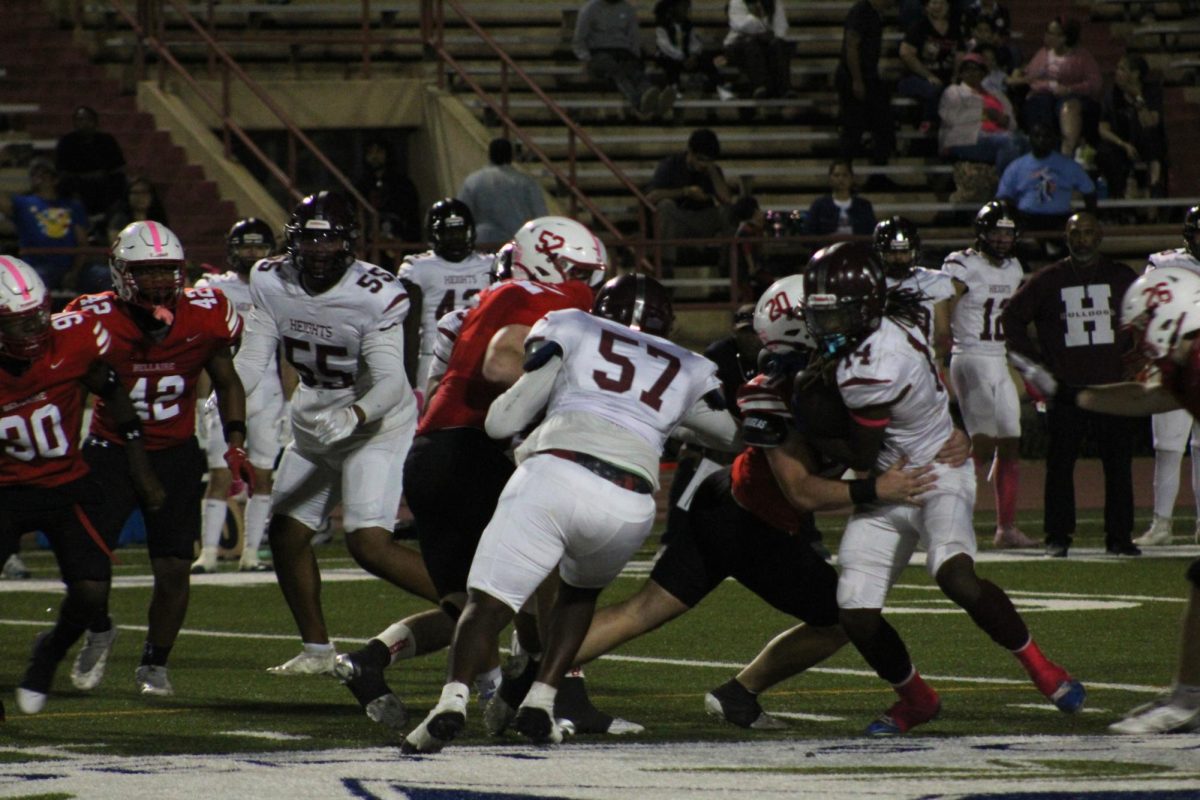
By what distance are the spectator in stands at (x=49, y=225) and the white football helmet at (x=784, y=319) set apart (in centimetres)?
960

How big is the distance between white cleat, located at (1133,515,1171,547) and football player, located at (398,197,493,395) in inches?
161

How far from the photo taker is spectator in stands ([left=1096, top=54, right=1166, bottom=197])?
66.8 ft

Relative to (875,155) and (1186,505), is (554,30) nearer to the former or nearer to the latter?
(875,155)

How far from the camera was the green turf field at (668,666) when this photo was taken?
6.96 m

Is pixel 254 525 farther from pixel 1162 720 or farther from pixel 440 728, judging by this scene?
pixel 1162 720

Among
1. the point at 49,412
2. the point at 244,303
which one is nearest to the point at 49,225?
the point at 244,303

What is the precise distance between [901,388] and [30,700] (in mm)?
3078

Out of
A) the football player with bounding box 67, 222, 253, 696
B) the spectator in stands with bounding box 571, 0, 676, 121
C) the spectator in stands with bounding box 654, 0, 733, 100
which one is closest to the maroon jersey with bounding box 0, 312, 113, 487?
the football player with bounding box 67, 222, 253, 696

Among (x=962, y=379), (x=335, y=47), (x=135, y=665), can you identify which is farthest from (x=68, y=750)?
(x=335, y=47)

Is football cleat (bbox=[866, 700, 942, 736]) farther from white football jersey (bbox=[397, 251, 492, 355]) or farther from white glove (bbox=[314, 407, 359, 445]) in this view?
white football jersey (bbox=[397, 251, 492, 355])

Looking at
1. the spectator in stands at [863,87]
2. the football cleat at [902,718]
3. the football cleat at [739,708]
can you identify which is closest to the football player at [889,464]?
→ the football cleat at [902,718]

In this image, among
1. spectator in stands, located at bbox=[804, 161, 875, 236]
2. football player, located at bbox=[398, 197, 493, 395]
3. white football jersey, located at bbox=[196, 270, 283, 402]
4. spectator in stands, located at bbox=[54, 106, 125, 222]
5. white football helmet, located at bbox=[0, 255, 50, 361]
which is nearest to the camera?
white football helmet, located at bbox=[0, 255, 50, 361]

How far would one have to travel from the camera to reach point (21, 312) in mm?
7477

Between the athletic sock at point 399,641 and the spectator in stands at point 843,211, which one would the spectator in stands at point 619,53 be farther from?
the athletic sock at point 399,641
